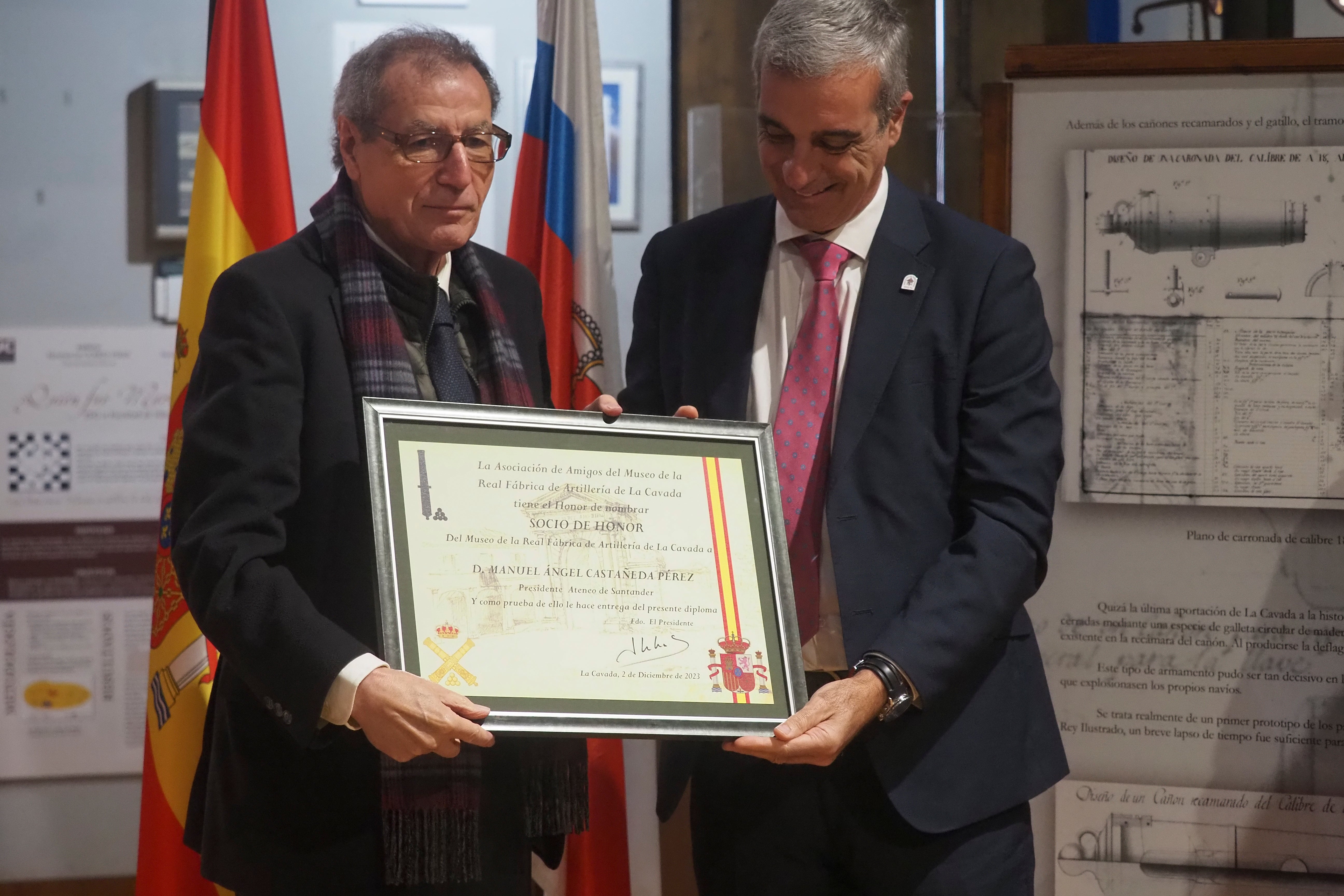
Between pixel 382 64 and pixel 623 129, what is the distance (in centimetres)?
174

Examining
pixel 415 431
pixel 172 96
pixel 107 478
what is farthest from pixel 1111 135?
pixel 107 478

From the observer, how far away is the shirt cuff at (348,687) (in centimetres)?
158

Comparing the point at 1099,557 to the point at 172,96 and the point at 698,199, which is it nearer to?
the point at 698,199

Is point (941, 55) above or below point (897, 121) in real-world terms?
above

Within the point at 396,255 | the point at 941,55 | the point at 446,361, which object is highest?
the point at 941,55

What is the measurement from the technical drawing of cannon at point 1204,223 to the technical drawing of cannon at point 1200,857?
49.6 inches

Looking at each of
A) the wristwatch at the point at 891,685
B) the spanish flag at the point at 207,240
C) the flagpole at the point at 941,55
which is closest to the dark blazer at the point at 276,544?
the wristwatch at the point at 891,685

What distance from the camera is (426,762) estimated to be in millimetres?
1761

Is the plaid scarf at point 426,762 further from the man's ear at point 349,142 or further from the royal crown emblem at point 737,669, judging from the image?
the royal crown emblem at point 737,669

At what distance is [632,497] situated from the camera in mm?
1775

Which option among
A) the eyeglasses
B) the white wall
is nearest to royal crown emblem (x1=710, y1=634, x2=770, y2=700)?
the eyeglasses

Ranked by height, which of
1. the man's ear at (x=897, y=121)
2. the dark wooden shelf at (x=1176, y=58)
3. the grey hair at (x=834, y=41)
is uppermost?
the dark wooden shelf at (x=1176, y=58)

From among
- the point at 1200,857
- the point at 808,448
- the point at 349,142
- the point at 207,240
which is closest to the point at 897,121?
the point at 808,448
